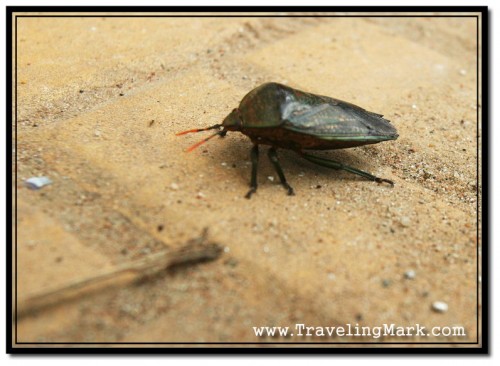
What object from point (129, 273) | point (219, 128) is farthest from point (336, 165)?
point (129, 273)

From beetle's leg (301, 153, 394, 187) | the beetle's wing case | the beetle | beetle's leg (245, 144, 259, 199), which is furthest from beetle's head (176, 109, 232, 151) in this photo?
beetle's leg (301, 153, 394, 187)

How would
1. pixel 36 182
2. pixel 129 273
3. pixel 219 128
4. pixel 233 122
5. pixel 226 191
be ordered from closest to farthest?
pixel 129 273 < pixel 36 182 < pixel 226 191 < pixel 233 122 < pixel 219 128

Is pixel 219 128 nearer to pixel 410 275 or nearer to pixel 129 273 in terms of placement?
pixel 129 273

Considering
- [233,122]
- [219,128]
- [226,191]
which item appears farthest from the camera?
[219,128]

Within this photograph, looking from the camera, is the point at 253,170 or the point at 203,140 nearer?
the point at 253,170

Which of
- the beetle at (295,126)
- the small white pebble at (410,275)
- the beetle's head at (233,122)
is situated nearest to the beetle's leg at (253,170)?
the beetle at (295,126)

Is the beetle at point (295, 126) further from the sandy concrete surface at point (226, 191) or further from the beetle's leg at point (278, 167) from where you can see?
the sandy concrete surface at point (226, 191)

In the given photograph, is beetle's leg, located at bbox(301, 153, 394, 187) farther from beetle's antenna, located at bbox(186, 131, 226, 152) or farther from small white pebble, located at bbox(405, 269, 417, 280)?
small white pebble, located at bbox(405, 269, 417, 280)

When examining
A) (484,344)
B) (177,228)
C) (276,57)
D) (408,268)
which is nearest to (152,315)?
(177,228)
